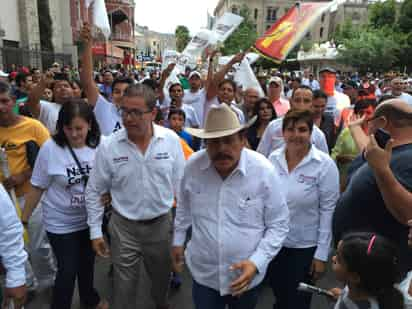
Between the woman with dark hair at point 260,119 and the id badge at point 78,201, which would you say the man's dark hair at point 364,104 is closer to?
the woman with dark hair at point 260,119

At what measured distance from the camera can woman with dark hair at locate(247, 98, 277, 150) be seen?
4.63 metres

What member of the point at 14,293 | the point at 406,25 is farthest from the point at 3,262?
the point at 406,25

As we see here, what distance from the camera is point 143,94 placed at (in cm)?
259

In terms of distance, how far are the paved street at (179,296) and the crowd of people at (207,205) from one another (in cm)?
14

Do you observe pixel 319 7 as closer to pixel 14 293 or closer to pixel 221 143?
pixel 221 143

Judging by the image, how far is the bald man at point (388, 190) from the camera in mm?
1806

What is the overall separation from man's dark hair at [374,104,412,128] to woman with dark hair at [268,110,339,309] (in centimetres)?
66

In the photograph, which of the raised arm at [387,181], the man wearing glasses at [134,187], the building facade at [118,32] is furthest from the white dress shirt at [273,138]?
the building facade at [118,32]

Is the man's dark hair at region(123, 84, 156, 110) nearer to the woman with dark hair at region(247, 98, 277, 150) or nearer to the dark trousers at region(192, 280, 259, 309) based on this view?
the dark trousers at region(192, 280, 259, 309)

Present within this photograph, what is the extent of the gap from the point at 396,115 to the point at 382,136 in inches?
5.4

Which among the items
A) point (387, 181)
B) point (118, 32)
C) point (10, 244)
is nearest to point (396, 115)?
point (387, 181)

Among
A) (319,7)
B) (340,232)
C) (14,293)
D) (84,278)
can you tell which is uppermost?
(319,7)

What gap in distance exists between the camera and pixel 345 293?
1.85m

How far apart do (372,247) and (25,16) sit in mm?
24435
